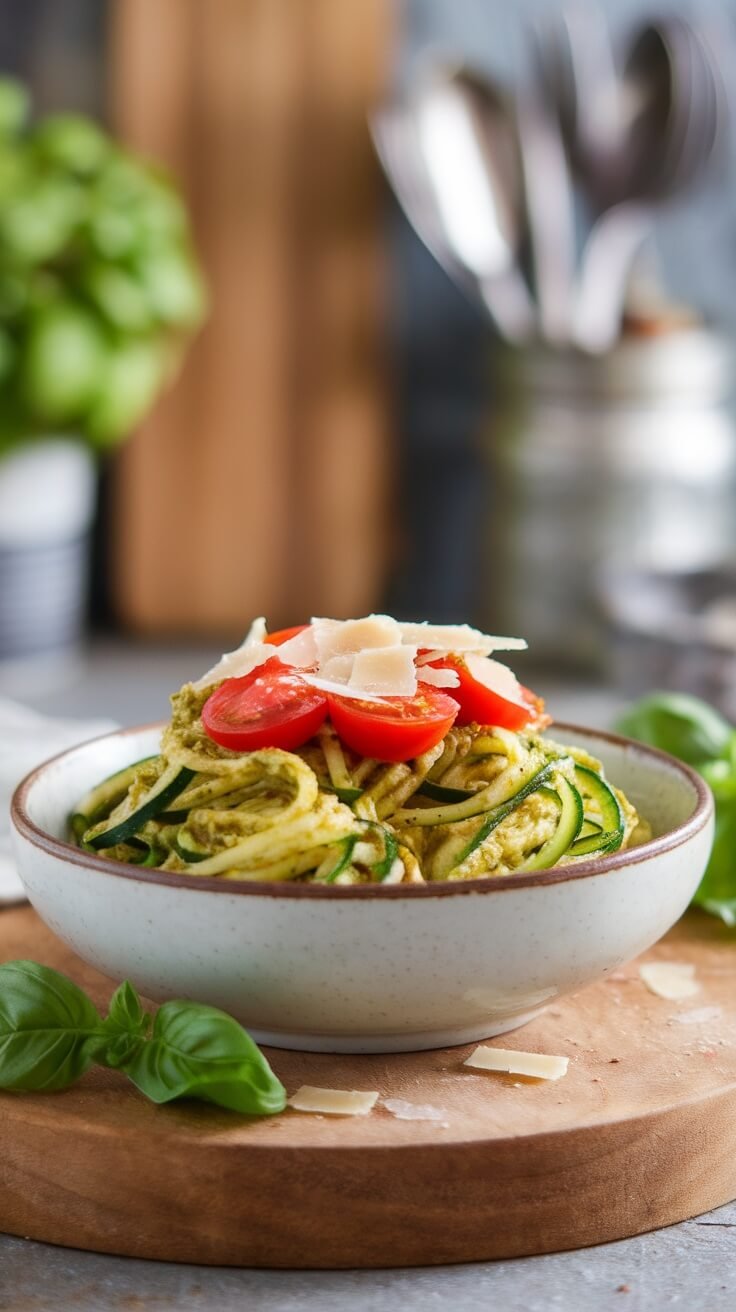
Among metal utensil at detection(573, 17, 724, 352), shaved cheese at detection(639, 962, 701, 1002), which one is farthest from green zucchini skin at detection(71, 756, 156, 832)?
metal utensil at detection(573, 17, 724, 352)

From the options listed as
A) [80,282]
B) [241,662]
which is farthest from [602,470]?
[241,662]

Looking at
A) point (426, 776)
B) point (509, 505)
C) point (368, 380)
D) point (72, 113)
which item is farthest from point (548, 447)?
point (426, 776)

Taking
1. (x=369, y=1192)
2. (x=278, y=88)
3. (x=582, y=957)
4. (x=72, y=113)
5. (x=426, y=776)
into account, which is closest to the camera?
(x=369, y=1192)

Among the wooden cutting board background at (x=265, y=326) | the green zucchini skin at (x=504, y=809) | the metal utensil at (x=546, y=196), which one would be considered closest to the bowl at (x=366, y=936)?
the green zucchini skin at (x=504, y=809)

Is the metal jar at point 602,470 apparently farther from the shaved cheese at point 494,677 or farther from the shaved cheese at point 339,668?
the shaved cheese at point 339,668

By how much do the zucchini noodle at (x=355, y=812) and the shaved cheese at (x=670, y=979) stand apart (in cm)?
17

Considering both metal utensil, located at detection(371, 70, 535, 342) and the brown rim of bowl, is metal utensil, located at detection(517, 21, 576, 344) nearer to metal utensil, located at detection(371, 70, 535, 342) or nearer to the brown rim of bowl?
metal utensil, located at detection(371, 70, 535, 342)

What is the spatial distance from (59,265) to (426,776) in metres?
2.75

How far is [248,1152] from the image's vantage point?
4.93ft

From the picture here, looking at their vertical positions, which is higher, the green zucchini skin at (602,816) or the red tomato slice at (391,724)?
the red tomato slice at (391,724)

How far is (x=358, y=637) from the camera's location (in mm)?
1801

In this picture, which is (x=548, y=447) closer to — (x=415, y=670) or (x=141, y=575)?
(x=141, y=575)

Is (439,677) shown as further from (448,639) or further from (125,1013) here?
(125,1013)

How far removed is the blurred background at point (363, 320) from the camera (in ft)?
13.3
